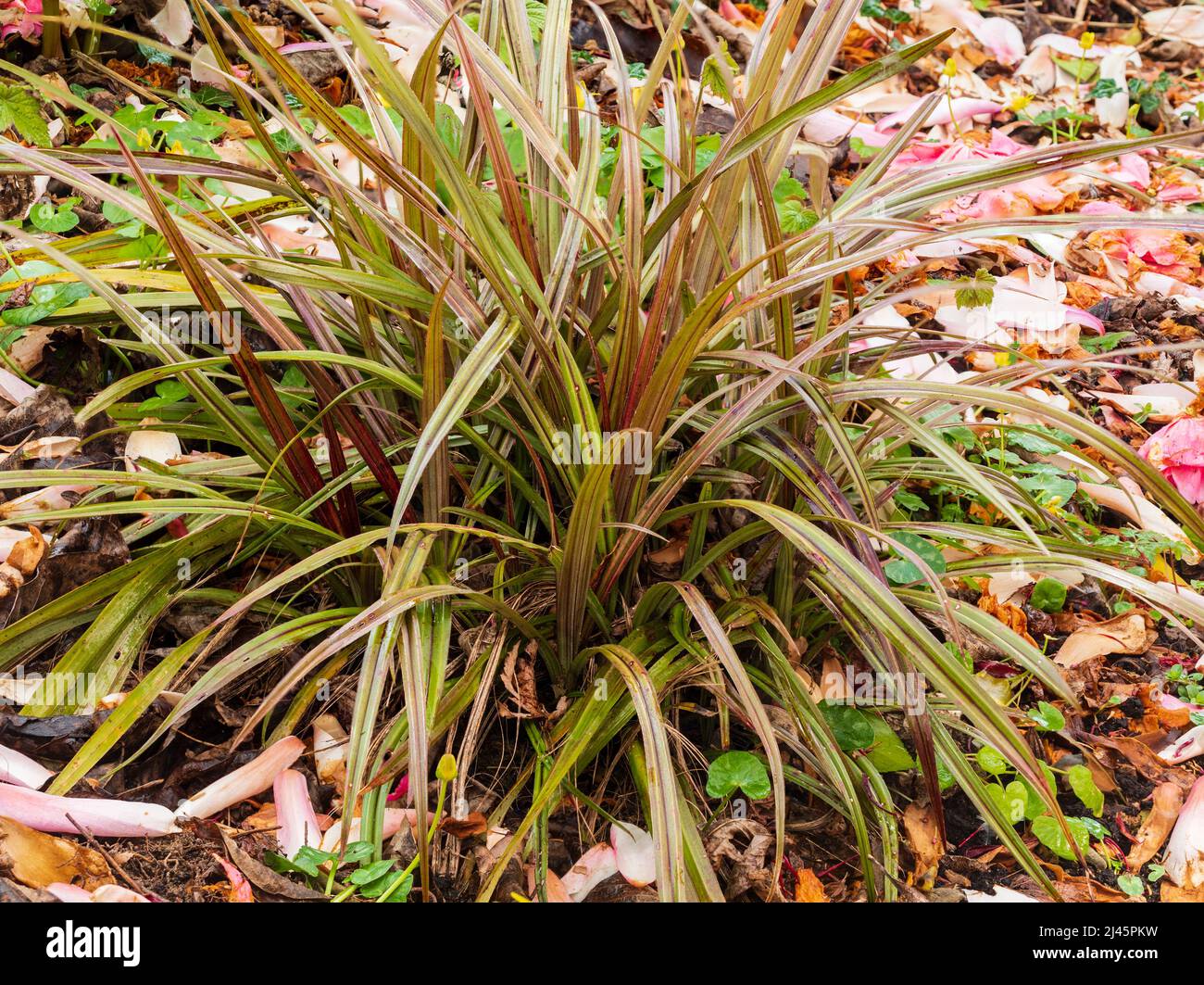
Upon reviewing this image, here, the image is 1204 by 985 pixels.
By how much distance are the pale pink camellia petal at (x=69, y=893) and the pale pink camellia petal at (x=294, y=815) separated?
0.67 ft

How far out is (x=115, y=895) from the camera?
3.67 ft

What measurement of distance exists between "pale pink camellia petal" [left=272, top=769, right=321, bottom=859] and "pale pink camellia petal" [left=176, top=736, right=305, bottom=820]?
0.02 m

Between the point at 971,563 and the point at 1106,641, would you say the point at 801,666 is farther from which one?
the point at 1106,641

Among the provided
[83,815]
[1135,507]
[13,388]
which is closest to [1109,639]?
[1135,507]

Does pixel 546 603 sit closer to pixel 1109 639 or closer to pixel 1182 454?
pixel 1109 639

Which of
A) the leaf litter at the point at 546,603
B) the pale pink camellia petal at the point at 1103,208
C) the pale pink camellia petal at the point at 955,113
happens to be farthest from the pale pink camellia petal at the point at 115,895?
the pale pink camellia petal at the point at 1103,208

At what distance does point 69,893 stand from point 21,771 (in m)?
0.21

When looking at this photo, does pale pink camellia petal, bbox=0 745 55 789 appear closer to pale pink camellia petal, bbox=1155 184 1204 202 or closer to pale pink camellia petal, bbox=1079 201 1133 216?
pale pink camellia petal, bbox=1079 201 1133 216

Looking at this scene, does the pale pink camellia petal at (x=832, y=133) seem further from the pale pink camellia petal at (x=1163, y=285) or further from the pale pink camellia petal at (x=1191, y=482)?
the pale pink camellia petal at (x=1191, y=482)

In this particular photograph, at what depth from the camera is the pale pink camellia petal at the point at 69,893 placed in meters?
1.10

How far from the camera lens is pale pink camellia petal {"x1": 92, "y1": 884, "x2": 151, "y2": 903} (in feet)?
3.64
